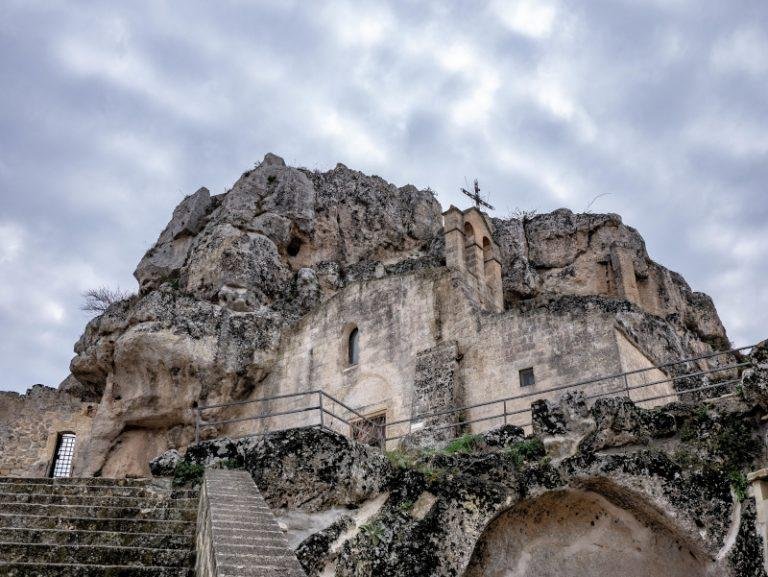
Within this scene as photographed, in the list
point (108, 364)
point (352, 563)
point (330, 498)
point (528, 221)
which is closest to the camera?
point (352, 563)

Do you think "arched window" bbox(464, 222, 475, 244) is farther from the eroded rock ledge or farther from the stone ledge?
the stone ledge

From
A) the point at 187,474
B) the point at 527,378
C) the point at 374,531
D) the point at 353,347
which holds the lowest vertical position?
the point at 374,531

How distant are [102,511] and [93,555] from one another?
3.74ft

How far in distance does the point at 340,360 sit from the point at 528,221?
1435 cm

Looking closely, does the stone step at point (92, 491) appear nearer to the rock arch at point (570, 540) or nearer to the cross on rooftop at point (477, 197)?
the rock arch at point (570, 540)

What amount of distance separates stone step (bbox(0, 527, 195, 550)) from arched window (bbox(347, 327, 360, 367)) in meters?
12.6

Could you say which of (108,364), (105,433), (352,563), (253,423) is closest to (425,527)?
(352,563)

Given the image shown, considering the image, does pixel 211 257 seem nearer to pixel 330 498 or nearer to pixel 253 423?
pixel 253 423

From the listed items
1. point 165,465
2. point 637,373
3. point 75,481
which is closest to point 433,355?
point 637,373

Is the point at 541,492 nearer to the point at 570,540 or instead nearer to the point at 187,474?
the point at 570,540

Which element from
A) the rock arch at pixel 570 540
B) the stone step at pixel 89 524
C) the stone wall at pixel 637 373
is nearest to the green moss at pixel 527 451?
the rock arch at pixel 570 540

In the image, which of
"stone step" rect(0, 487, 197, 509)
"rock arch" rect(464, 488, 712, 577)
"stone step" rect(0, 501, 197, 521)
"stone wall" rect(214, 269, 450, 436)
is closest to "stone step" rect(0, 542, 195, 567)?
"stone step" rect(0, 501, 197, 521)

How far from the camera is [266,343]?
23656 millimetres

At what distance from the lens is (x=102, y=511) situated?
9648mm
